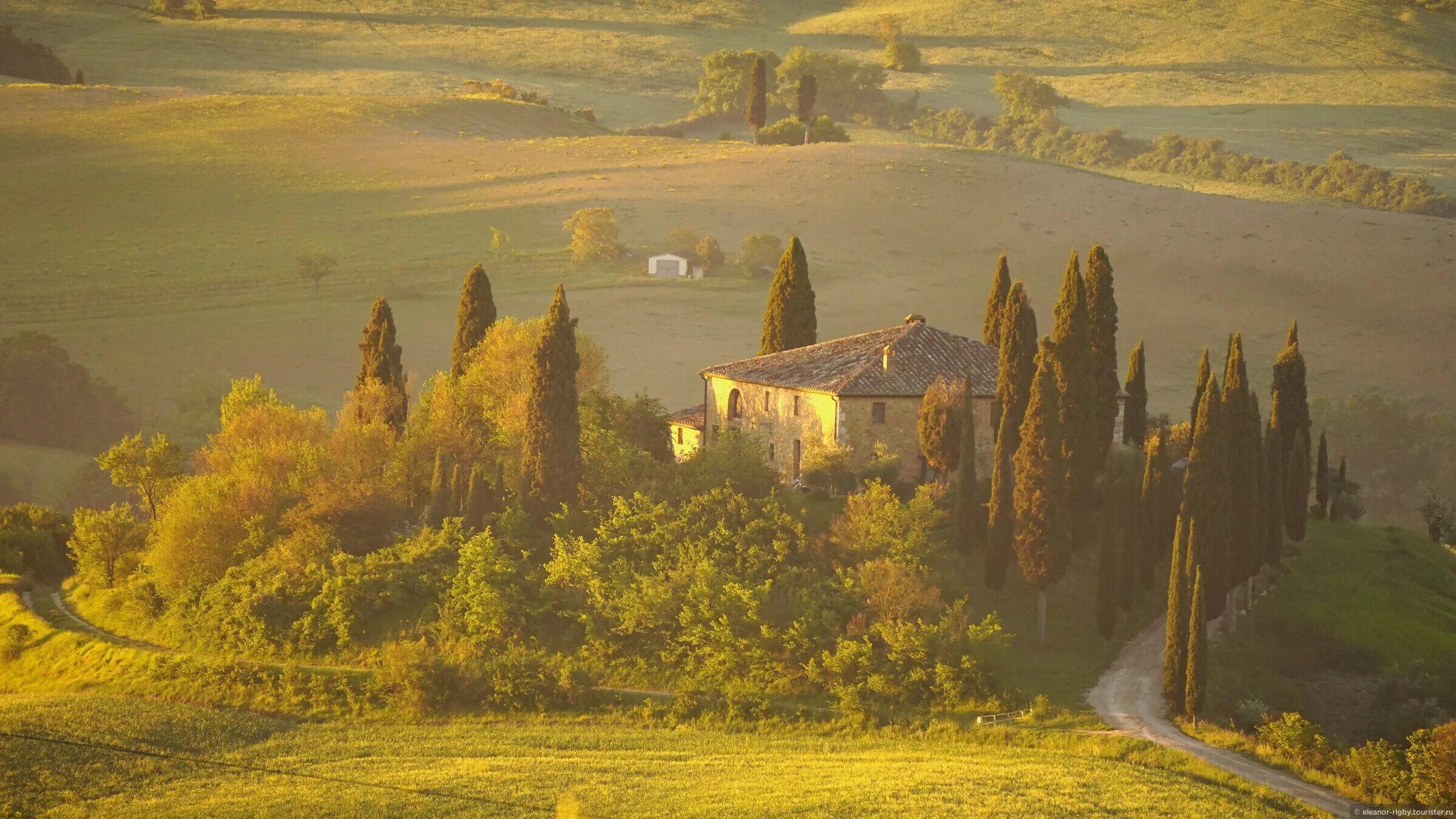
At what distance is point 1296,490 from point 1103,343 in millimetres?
8583

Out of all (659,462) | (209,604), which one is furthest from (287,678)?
(659,462)

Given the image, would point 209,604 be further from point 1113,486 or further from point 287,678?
point 1113,486

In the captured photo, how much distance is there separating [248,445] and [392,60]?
135 metres

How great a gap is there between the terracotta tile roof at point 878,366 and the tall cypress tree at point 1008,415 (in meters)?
1.27

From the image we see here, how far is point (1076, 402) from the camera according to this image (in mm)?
51969

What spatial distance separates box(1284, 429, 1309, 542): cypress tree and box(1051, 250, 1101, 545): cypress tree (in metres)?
10.1

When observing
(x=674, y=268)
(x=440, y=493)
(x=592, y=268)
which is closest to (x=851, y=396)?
(x=440, y=493)

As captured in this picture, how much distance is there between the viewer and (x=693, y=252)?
4291 inches

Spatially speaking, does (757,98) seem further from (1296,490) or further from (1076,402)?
(1076,402)

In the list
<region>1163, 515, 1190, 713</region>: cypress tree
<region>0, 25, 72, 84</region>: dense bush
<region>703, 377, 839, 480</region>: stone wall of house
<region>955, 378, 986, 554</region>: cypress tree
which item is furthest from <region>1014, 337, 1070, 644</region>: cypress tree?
<region>0, 25, 72, 84</region>: dense bush

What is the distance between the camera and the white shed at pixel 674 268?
106438mm

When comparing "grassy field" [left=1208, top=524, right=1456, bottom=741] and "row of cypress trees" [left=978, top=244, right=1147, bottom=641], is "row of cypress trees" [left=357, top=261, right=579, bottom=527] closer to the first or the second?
"row of cypress trees" [left=978, top=244, right=1147, bottom=641]

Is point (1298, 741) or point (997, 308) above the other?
point (997, 308)

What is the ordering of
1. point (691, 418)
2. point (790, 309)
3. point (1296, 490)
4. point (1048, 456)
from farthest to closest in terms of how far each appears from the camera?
point (790, 309)
point (691, 418)
point (1296, 490)
point (1048, 456)
